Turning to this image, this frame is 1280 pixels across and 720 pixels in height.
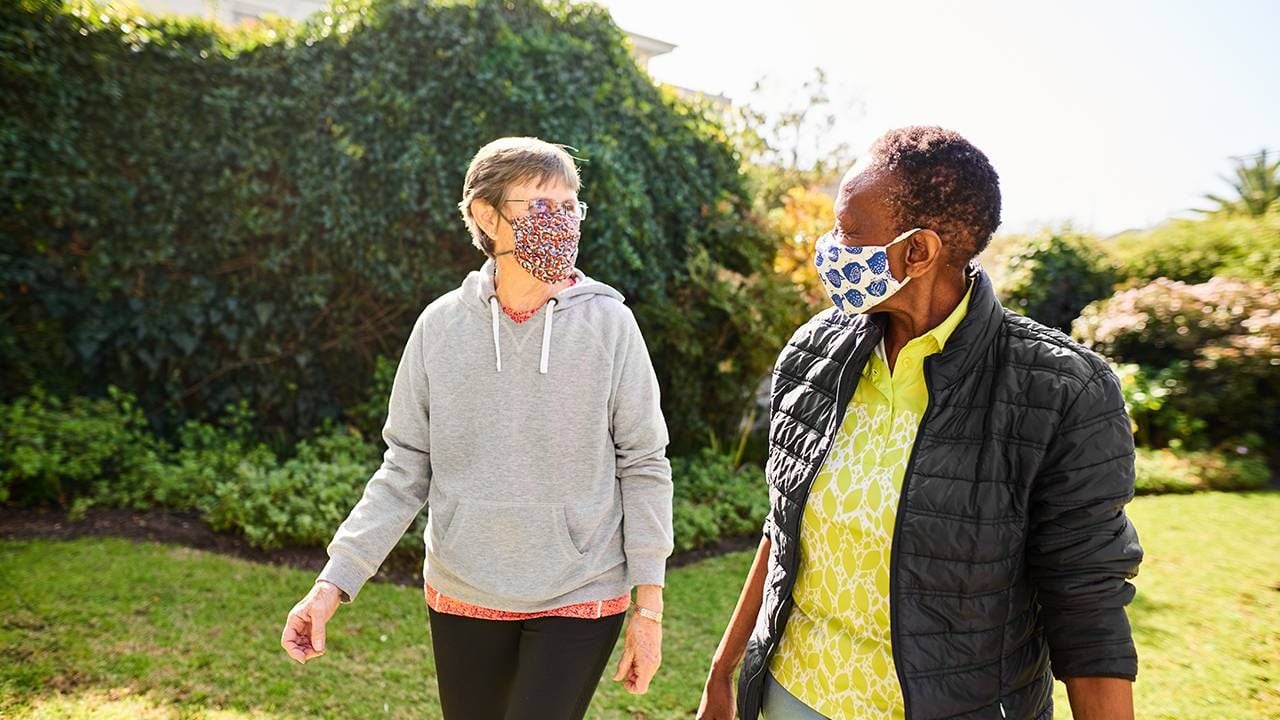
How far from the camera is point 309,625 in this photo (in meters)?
Result: 2.27

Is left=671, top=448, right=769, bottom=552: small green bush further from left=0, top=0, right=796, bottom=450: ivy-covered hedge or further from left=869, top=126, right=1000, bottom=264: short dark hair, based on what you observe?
left=869, top=126, right=1000, bottom=264: short dark hair

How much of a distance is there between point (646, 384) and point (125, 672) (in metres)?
3.13

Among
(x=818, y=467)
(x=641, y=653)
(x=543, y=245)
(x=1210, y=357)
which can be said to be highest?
(x=543, y=245)

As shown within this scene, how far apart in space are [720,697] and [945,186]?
1.40 metres

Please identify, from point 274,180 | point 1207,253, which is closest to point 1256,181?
point 1207,253

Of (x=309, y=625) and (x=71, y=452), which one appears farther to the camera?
(x=71, y=452)

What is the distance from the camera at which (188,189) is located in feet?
21.7

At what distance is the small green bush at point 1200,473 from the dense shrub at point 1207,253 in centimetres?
294

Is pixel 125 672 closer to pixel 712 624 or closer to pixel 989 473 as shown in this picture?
pixel 712 624

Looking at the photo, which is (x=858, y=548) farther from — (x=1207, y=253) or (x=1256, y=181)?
(x=1256, y=181)

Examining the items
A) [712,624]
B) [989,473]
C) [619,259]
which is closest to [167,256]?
[619,259]

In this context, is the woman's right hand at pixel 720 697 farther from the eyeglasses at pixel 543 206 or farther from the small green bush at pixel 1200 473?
the small green bush at pixel 1200 473

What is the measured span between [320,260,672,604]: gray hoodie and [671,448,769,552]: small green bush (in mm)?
3735

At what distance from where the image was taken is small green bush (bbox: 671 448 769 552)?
6219 millimetres
